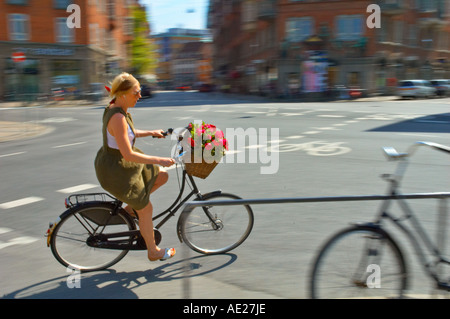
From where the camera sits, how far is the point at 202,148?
13.8 feet

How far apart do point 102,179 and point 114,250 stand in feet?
2.56

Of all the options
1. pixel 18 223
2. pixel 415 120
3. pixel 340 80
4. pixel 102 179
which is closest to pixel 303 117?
pixel 415 120

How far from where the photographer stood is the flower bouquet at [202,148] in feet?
13.7

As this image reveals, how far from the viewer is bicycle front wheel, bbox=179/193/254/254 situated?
450 cm

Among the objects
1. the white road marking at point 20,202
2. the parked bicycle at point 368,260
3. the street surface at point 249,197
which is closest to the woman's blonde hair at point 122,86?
the street surface at point 249,197

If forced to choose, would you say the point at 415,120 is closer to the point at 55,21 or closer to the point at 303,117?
the point at 303,117

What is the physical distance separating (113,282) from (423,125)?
47.4ft

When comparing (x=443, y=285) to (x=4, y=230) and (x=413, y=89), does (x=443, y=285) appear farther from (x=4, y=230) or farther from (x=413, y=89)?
(x=413, y=89)

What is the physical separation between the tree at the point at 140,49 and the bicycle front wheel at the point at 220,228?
72.5 meters

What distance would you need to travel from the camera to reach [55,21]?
44.5 metres

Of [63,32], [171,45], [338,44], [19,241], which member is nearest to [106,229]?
[19,241]

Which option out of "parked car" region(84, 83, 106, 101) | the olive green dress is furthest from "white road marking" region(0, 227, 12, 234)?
"parked car" region(84, 83, 106, 101)

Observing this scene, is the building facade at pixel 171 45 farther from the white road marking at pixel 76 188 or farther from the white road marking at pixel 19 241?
the white road marking at pixel 19 241

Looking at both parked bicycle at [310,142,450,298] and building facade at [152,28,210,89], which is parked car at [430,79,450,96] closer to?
parked bicycle at [310,142,450,298]
